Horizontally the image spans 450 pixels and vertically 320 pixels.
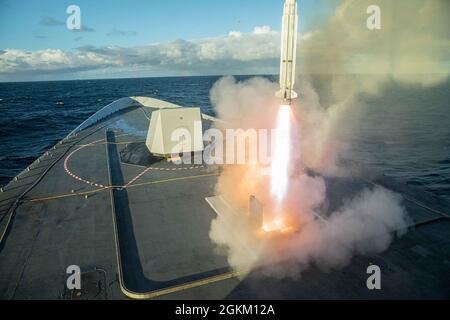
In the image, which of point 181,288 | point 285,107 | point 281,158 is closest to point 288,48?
point 285,107

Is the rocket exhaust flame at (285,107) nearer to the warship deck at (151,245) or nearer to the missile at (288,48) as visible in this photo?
the missile at (288,48)

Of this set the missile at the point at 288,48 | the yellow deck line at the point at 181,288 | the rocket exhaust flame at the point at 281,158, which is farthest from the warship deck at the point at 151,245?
the missile at the point at 288,48

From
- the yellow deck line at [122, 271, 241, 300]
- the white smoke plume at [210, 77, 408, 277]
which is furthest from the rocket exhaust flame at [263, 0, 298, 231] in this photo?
the yellow deck line at [122, 271, 241, 300]

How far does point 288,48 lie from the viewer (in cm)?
1570

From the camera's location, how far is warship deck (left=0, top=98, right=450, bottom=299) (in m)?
11.6

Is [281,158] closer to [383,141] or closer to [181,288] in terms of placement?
[181,288]

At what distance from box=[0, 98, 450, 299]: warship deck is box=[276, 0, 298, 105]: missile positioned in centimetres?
777

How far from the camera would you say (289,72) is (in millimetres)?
15992

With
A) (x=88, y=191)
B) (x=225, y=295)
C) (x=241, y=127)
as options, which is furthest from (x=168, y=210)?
(x=241, y=127)

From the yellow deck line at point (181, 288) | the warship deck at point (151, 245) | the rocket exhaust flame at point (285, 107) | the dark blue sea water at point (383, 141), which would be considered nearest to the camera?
the yellow deck line at point (181, 288)

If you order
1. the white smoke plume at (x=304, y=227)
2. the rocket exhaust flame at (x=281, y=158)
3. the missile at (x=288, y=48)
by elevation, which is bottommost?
the white smoke plume at (x=304, y=227)

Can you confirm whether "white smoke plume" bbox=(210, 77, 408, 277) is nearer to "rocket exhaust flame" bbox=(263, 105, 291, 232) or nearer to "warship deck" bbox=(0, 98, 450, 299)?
"rocket exhaust flame" bbox=(263, 105, 291, 232)

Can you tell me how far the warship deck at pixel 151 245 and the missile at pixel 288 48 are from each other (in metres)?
7.77

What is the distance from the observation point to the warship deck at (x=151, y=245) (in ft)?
38.1
